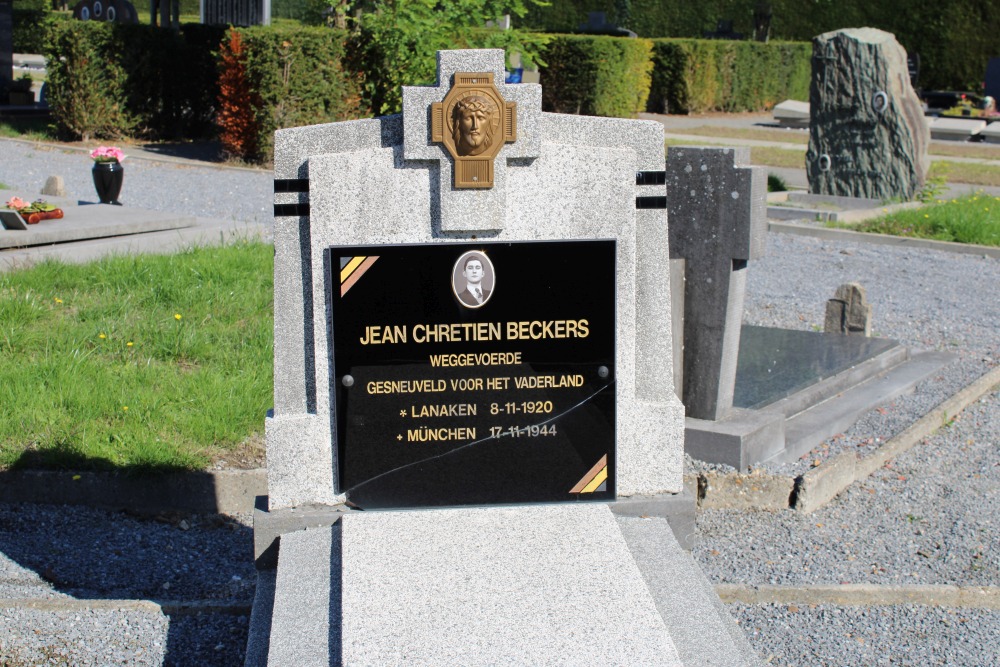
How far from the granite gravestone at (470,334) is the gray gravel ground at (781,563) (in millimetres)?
487

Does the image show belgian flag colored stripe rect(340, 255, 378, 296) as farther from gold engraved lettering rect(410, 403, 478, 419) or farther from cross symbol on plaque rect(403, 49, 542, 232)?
gold engraved lettering rect(410, 403, 478, 419)

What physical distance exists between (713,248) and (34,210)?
19.4ft

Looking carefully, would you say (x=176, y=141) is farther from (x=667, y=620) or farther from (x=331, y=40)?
(x=667, y=620)

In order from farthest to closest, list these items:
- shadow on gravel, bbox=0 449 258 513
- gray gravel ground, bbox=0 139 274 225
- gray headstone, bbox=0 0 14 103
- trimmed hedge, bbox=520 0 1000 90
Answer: trimmed hedge, bbox=520 0 1000 90, gray headstone, bbox=0 0 14 103, gray gravel ground, bbox=0 139 274 225, shadow on gravel, bbox=0 449 258 513

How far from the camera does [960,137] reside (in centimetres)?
2202

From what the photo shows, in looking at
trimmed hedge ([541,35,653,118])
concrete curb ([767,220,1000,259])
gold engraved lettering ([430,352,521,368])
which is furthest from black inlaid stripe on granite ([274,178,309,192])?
trimmed hedge ([541,35,653,118])

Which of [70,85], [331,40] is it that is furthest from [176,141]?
[331,40]

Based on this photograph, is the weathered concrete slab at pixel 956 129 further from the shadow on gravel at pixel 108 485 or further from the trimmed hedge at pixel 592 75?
the shadow on gravel at pixel 108 485

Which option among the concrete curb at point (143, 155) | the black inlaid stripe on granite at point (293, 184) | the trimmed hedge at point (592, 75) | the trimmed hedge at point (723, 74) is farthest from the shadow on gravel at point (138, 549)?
the trimmed hedge at point (723, 74)

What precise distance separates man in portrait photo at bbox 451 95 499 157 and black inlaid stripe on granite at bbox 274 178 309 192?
47cm

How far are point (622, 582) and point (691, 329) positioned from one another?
2.38m

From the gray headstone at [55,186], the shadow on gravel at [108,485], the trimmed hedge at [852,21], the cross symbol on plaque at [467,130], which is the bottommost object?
the shadow on gravel at [108,485]

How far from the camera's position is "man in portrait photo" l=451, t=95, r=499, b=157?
130 inches

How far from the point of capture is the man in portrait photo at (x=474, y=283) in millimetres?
3385
